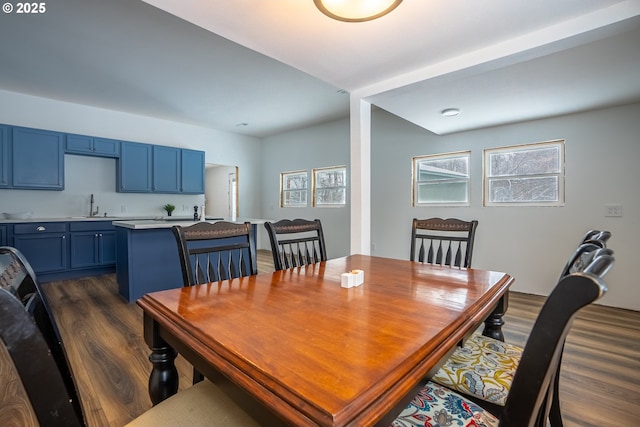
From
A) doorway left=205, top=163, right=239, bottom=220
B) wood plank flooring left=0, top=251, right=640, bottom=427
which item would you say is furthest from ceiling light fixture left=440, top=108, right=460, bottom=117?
doorway left=205, top=163, right=239, bottom=220

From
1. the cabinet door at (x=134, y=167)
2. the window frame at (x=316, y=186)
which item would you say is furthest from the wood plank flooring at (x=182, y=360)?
the window frame at (x=316, y=186)

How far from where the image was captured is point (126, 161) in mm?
4996

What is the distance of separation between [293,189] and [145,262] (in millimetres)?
3766

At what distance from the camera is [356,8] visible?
1.44 meters

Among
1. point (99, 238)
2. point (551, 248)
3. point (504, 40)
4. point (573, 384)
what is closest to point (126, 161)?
point (99, 238)

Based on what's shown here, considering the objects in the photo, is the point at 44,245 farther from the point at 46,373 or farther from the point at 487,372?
the point at 487,372

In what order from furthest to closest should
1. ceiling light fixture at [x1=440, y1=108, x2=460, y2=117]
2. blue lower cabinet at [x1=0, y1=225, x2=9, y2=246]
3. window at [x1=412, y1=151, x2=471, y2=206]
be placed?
window at [x1=412, y1=151, x2=471, y2=206] → blue lower cabinet at [x1=0, y1=225, x2=9, y2=246] → ceiling light fixture at [x1=440, y1=108, x2=460, y2=117]

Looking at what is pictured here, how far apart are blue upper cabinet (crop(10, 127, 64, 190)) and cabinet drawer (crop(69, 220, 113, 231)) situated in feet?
2.12

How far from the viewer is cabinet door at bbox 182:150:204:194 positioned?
18.6 feet

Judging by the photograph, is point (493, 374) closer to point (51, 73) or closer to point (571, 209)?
point (571, 209)

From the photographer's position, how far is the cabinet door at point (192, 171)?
5.68 meters

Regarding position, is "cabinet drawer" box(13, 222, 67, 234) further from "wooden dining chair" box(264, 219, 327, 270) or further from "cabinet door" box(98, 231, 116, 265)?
"wooden dining chair" box(264, 219, 327, 270)

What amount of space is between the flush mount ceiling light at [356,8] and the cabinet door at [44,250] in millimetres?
4746

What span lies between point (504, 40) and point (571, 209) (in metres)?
2.63
